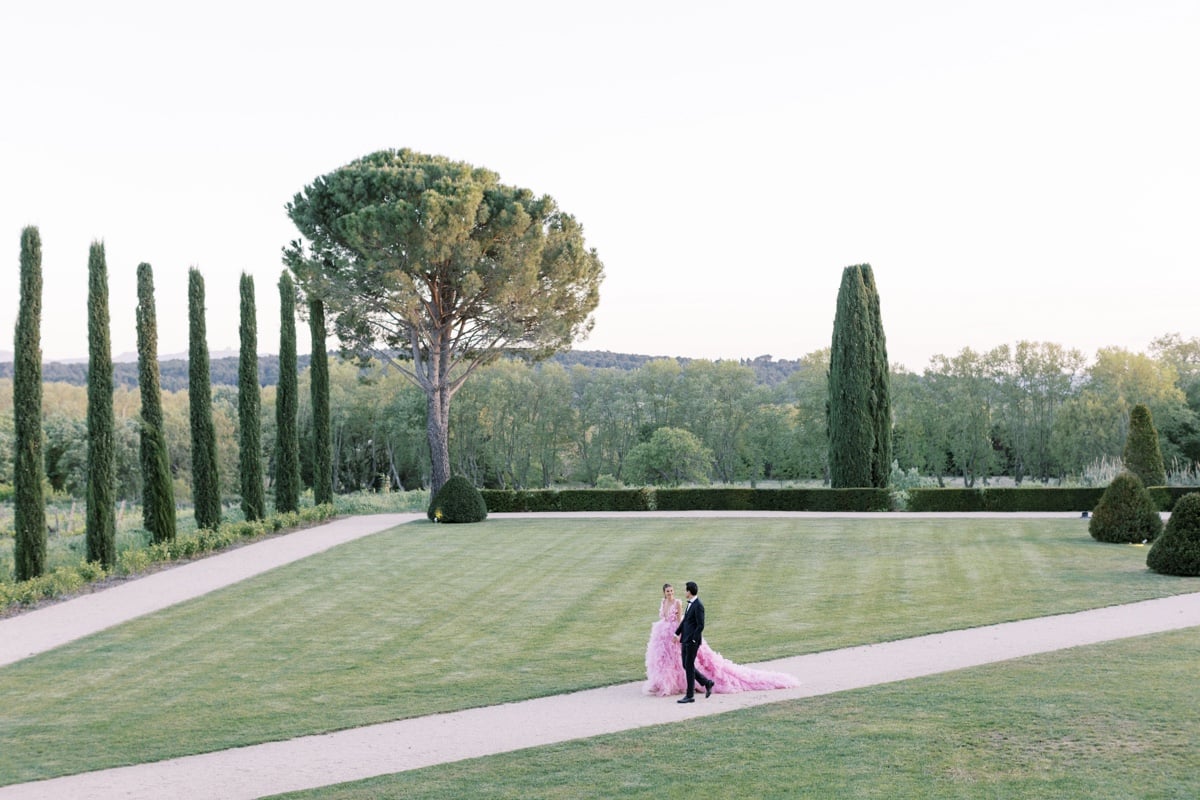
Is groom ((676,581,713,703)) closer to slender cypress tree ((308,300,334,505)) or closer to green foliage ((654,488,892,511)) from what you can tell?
green foliage ((654,488,892,511))

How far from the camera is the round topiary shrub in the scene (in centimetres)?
3022

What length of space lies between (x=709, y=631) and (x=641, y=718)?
458 cm

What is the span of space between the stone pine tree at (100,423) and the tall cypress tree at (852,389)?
21.0m

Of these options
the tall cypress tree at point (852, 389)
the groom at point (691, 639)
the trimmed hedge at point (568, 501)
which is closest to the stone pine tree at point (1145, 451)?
the tall cypress tree at point (852, 389)

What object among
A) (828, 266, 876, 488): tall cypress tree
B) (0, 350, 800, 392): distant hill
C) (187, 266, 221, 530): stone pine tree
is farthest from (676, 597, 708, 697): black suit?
(0, 350, 800, 392): distant hill

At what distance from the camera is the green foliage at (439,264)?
109ft

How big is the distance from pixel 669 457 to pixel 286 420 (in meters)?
29.1

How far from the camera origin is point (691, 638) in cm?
1084

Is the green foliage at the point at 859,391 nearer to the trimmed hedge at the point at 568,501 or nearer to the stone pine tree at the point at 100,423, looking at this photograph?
the trimmed hedge at the point at 568,501

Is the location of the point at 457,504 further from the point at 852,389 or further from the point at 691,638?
the point at 691,638

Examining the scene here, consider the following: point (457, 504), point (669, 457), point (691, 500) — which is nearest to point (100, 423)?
point (457, 504)

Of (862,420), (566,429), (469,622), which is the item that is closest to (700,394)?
(566,429)

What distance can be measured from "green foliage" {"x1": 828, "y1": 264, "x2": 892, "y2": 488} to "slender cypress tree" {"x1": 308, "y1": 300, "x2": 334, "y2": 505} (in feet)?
52.4

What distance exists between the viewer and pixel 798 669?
12.0 m
